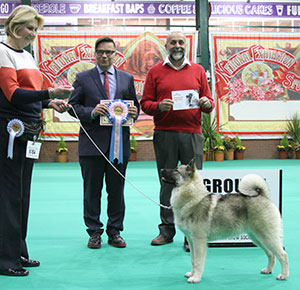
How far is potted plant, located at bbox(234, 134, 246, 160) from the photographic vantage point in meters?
12.0

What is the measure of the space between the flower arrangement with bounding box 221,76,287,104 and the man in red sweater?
8.59m

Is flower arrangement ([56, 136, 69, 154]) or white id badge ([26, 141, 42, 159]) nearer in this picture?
white id badge ([26, 141, 42, 159])

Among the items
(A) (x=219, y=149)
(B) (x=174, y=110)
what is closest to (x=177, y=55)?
(B) (x=174, y=110)

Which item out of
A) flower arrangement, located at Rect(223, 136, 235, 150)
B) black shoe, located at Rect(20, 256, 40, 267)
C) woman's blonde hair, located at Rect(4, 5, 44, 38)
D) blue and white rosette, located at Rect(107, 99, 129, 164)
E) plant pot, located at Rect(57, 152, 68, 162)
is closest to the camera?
woman's blonde hair, located at Rect(4, 5, 44, 38)

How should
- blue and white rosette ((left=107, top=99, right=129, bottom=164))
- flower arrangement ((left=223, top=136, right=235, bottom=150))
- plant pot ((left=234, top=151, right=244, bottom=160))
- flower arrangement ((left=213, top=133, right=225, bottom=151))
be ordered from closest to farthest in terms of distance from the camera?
blue and white rosette ((left=107, top=99, right=129, bottom=164))
flower arrangement ((left=213, top=133, right=225, bottom=151))
flower arrangement ((left=223, top=136, right=235, bottom=150))
plant pot ((left=234, top=151, right=244, bottom=160))

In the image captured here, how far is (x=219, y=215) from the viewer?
288 cm

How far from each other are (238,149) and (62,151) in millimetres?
5284

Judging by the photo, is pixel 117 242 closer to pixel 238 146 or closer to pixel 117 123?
pixel 117 123

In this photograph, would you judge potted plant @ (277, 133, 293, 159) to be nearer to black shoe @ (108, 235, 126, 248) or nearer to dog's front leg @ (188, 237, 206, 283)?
black shoe @ (108, 235, 126, 248)

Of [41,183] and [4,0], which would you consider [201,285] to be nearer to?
[41,183]

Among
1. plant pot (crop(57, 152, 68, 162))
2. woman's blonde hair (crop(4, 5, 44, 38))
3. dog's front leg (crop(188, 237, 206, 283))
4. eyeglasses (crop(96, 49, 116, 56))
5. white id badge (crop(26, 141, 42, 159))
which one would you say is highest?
woman's blonde hair (crop(4, 5, 44, 38))

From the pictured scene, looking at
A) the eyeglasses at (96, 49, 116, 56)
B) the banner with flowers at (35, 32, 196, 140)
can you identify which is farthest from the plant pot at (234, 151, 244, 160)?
the eyeglasses at (96, 49, 116, 56)

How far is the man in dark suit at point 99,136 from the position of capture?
12.0 feet

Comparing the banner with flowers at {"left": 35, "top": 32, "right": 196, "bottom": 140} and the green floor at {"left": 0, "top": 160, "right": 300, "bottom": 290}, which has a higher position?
the banner with flowers at {"left": 35, "top": 32, "right": 196, "bottom": 140}
